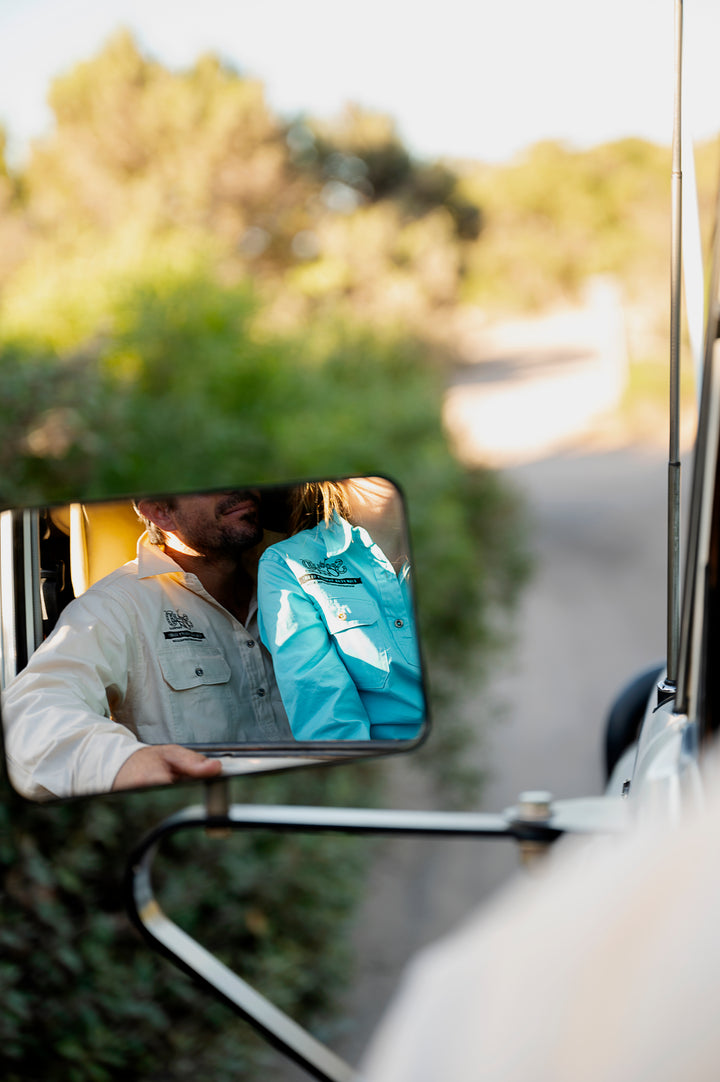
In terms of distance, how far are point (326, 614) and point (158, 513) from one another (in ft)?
0.86

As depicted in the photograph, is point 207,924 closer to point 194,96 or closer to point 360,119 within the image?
point 194,96

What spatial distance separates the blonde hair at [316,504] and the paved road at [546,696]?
3123 mm

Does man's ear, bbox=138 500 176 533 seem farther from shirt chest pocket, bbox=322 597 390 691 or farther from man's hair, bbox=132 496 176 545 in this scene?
shirt chest pocket, bbox=322 597 390 691

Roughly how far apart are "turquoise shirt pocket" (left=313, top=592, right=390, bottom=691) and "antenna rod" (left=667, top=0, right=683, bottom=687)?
1.21 feet

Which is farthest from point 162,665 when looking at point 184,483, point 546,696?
point 546,696

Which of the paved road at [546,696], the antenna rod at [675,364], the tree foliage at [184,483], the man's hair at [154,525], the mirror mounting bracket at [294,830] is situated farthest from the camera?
the paved road at [546,696]

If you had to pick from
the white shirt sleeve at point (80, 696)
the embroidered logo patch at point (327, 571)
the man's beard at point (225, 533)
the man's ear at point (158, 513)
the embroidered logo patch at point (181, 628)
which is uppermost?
the man's ear at point (158, 513)

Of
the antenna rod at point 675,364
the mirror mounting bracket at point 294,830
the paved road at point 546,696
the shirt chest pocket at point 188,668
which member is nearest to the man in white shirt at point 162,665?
the shirt chest pocket at point 188,668

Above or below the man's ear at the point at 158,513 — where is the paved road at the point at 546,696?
below

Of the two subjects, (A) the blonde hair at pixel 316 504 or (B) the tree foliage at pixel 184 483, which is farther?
(B) the tree foliage at pixel 184 483

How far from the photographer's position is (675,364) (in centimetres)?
112

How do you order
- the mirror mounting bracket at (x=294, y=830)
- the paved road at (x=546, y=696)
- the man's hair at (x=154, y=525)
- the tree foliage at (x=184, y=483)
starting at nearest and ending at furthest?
the man's hair at (x=154, y=525) → the mirror mounting bracket at (x=294, y=830) → the tree foliage at (x=184, y=483) → the paved road at (x=546, y=696)

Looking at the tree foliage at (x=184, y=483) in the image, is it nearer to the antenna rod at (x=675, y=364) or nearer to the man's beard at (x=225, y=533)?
the man's beard at (x=225, y=533)

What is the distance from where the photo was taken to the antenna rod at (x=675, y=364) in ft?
3.59
